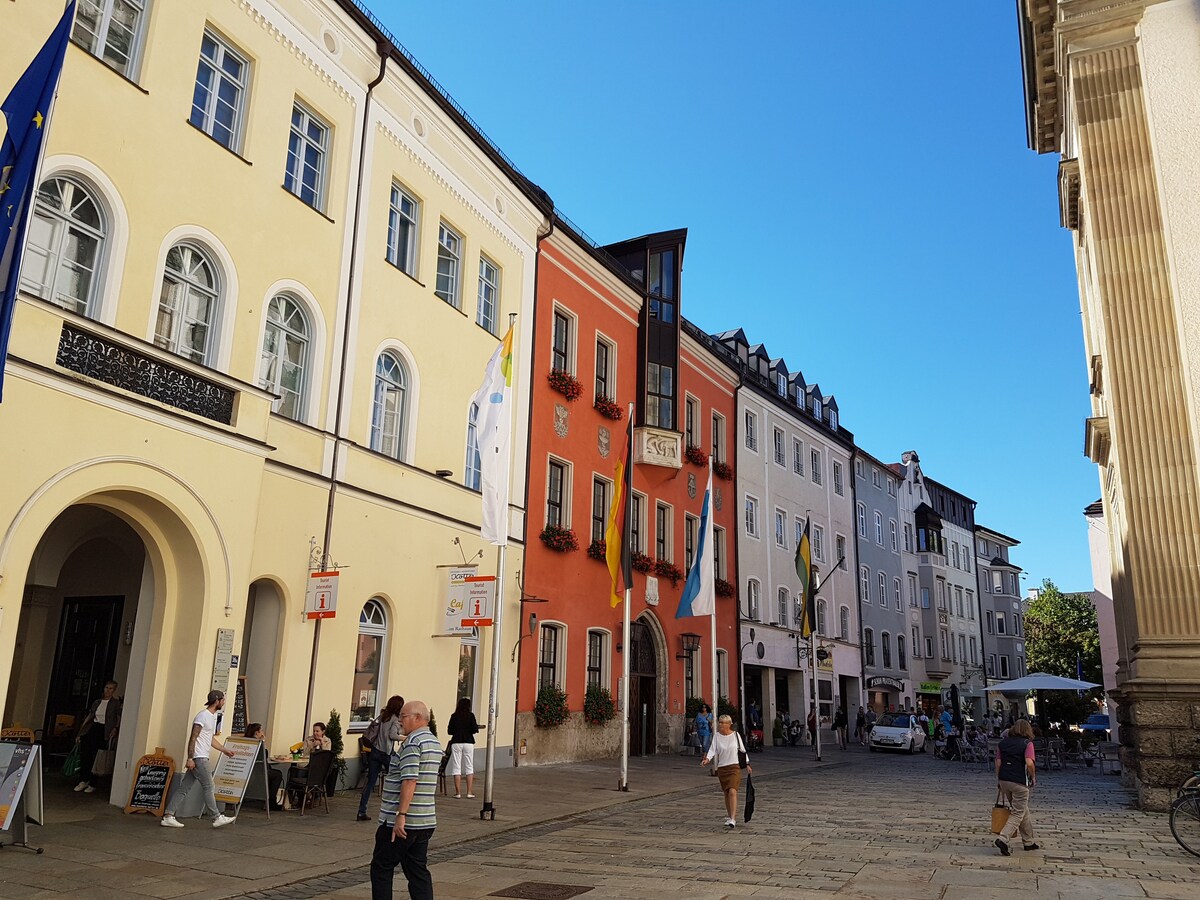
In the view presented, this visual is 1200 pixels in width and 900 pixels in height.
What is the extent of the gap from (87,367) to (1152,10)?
745 inches

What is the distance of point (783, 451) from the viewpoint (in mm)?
39562

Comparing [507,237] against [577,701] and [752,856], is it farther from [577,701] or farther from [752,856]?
[752,856]

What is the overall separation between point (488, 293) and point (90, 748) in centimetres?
1293

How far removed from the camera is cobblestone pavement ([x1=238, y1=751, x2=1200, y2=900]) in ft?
29.6

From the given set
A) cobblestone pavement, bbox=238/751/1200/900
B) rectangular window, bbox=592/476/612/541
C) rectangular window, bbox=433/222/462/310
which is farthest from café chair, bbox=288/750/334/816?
rectangular window, bbox=592/476/612/541

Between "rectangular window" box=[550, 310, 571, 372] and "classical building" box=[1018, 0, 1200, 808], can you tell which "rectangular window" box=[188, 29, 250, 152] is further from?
"classical building" box=[1018, 0, 1200, 808]

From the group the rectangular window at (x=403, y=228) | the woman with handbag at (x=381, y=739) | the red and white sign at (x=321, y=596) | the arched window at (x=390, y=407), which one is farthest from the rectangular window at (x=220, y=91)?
the woman with handbag at (x=381, y=739)

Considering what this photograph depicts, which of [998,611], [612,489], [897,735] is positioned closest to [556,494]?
[612,489]

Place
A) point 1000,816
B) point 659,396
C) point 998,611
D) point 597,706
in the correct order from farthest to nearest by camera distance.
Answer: point 998,611
point 659,396
point 597,706
point 1000,816

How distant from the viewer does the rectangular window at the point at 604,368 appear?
27.3 m

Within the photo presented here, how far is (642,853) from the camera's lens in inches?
445

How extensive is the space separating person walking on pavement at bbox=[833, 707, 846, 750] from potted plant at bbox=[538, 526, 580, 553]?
60.3ft

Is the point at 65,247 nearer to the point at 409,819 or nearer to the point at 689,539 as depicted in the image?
the point at 409,819

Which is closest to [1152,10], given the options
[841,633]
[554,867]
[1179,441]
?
[1179,441]
